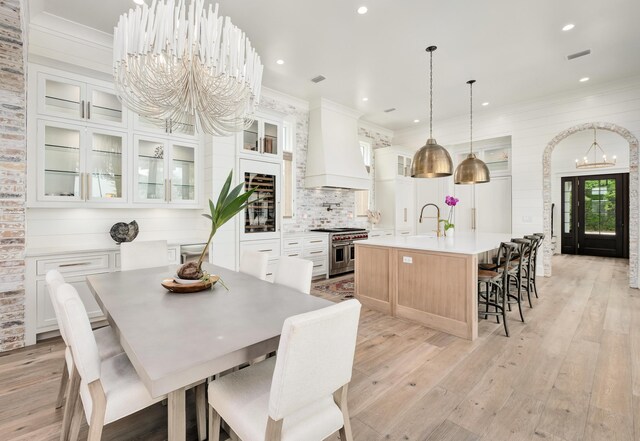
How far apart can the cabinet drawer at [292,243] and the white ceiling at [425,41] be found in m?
2.56

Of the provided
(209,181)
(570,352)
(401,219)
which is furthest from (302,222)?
(570,352)

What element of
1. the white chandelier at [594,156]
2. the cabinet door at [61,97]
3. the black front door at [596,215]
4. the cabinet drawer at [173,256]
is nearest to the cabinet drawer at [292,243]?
the cabinet drawer at [173,256]

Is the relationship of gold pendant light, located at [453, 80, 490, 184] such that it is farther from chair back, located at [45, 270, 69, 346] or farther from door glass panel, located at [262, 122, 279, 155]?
chair back, located at [45, 270, 69, 346]

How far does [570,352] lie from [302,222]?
4.13 metres

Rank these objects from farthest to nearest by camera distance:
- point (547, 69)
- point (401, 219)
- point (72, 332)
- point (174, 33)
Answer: point (401, 219) → point (547, 69) → point (174, 33) → point (72, 332)

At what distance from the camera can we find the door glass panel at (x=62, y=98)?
2.98m

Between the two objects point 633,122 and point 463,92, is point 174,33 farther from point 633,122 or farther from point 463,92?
point 633,122

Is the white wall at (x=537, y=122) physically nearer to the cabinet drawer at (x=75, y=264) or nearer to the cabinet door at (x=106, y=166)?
the cabinet door at (x=106, y=166)

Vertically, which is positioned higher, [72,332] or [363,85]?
[363,85]

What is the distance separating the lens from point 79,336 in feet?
3.89

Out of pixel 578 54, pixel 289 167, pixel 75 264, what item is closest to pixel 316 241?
pixel 289 167

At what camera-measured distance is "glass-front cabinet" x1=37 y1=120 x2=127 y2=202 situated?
298 cm

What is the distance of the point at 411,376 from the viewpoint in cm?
228

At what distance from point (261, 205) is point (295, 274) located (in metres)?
2.54
